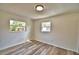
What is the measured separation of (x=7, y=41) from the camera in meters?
1.75

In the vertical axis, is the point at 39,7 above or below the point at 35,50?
above

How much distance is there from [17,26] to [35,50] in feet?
1.91

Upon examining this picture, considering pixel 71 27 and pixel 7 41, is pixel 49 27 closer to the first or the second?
pixel 71 27

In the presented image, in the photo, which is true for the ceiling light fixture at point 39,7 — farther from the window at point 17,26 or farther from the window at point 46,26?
the window at point 17,26

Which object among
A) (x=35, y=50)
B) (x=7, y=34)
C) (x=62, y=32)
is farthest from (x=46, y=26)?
(x=7, y=34)

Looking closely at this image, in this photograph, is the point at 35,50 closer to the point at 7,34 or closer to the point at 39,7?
the point at 7,34

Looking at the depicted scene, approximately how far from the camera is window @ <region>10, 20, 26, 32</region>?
1.77 metres

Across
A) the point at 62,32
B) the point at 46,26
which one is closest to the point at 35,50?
the point at 46,26

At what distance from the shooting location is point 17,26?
1808mm

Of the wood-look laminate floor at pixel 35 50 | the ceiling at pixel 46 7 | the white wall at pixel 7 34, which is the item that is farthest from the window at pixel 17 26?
the wood-look laminate floor at pixel 35 50

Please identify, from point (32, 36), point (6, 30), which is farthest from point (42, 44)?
point (6, 30)

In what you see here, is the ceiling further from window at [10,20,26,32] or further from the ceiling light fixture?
window at [10,20,26,32]

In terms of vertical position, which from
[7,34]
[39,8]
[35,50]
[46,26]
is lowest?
[35,50]

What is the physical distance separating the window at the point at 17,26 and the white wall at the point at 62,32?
0.84 ft
